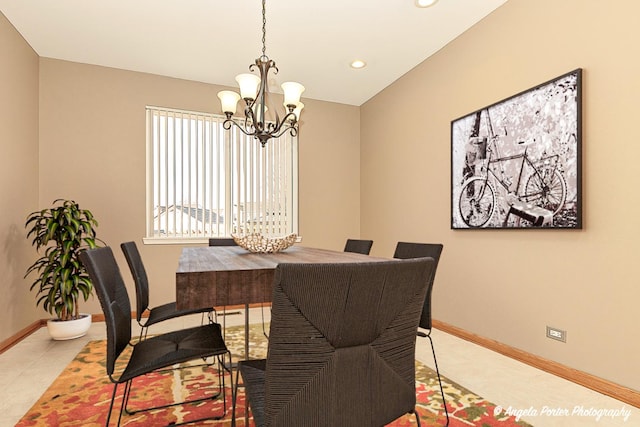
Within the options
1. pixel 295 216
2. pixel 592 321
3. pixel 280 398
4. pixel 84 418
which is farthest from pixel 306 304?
pixel 295 216

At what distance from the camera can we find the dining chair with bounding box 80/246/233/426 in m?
1.31

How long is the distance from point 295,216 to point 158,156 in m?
1.83

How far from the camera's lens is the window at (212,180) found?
4.20m

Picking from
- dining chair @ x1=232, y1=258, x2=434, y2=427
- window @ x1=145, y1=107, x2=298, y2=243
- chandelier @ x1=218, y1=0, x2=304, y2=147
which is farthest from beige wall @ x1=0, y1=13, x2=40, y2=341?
dining chair @ x1=232, y1=258, x2=434, y2=427

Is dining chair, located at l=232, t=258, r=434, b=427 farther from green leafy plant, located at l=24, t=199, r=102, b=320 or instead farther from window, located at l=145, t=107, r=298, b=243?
window, located at l=145, t=107, r=298, b=243

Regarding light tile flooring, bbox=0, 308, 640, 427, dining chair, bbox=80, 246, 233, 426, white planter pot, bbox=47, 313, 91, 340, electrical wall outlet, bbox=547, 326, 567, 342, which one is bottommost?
light tile flooring, bbox=0, 308, 640, 427

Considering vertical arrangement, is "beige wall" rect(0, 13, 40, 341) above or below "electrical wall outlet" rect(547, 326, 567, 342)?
above

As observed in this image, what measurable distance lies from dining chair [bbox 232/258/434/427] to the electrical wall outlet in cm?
200

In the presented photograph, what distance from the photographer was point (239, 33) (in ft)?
10.8

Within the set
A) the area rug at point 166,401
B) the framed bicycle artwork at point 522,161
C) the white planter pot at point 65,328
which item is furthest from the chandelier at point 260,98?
the white planter pot at point 65,328

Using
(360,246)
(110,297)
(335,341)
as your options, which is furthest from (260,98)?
(335,341)

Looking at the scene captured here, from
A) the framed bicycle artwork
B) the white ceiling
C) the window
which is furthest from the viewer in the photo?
the window

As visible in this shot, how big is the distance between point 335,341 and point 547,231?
7.38 feet

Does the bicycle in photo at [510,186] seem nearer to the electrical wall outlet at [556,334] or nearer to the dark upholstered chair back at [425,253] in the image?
the electrical wall outlet at [556,334]
